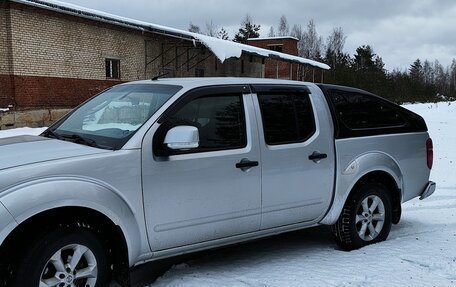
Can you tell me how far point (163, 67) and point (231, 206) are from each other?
20349 millimetres

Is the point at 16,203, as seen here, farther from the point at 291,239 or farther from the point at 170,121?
the point at 291,239

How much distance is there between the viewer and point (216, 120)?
13.2ft

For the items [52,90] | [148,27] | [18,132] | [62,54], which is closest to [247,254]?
[18,132]

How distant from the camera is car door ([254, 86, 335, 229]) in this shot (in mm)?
4219

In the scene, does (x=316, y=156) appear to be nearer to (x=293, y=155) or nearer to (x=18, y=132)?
(x=293, y=155)

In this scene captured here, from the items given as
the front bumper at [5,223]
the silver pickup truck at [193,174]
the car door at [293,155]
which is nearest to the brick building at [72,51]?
the silver pickup truck at [193,174]

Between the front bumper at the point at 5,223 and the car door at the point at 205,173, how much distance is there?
3.01ft

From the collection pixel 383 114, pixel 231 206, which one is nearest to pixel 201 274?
pixel 231 206

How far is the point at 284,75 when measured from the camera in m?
43.8

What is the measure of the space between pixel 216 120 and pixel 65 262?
5.24 ft

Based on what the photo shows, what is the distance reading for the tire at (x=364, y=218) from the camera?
480 centimetres

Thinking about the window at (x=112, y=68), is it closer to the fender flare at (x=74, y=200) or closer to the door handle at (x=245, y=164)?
the door handle at (x=245, y=164)

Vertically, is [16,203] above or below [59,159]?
below

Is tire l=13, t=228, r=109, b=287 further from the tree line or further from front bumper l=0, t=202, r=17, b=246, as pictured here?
the tree line
